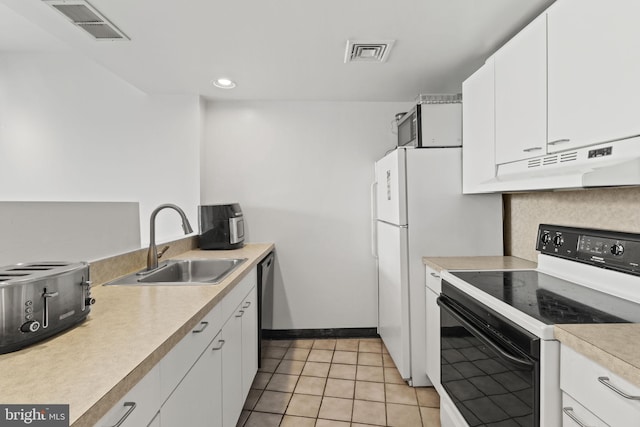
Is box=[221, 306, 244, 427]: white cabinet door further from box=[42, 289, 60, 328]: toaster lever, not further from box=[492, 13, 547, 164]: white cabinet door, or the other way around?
box=[492, 13, 547, 164]: white cabinet door

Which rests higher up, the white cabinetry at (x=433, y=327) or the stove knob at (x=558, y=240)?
the stove knob at (x=558, y=240)

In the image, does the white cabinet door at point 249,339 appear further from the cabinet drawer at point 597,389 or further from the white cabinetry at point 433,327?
the cabinet drawer at point 597,389

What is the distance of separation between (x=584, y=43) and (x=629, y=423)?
125cm

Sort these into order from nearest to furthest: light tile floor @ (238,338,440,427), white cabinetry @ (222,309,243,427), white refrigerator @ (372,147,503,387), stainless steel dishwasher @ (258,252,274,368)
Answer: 1. white cabinetry @ (222,309,243,427)
2. light tile floor @ (238,338,440,427)
3. white refrigerator @ (372,147,503,387)
4. stainless steel dishwasher @ (258,252,274,368)

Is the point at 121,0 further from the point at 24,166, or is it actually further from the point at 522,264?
the point at 522,264

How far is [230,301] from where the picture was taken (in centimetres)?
173

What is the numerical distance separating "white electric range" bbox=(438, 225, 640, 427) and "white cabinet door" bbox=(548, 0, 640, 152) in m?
0.48

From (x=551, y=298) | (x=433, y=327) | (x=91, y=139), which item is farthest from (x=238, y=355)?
(x=91, y=139)

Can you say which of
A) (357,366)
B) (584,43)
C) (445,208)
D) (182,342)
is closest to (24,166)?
(182,342)

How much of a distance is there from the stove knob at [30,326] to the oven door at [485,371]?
Result: 4.78ft

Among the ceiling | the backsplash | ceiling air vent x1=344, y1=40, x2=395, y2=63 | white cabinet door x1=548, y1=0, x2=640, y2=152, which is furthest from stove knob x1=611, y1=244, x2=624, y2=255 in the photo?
ceiling air vent x1=344, y1=40, x2=395, y2=63

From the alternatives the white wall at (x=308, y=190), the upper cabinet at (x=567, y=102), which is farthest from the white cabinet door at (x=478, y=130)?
the white wall at (x=308, y=190)

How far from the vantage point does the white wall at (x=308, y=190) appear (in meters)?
3.24

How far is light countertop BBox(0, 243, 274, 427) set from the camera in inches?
27.5
